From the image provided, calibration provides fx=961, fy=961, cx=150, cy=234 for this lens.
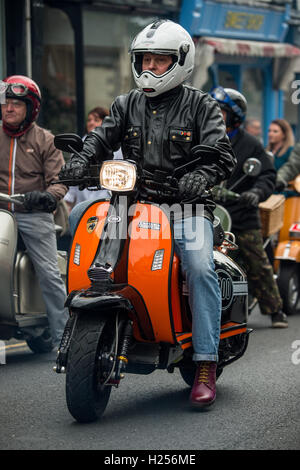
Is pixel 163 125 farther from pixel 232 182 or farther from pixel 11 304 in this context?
pixel 232 182

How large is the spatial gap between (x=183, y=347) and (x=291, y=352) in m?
2.35

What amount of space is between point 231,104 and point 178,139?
8.61ft

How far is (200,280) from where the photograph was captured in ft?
16.5

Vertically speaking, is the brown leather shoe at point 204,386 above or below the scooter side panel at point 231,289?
below

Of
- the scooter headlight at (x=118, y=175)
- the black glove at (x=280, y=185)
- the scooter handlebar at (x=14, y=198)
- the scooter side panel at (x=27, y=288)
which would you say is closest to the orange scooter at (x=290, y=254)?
the black glove at (x=280, y=185)

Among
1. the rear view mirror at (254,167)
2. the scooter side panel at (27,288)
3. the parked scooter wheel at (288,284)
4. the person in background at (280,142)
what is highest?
the rear view mirror at (254,167)

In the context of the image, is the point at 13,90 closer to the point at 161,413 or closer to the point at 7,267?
the point at 7,267

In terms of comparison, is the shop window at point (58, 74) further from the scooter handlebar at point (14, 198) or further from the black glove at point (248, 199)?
the scooter handlebar at point (14, 198)

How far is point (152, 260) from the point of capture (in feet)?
16.3

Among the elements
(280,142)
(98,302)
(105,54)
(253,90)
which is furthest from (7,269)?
(253,90)

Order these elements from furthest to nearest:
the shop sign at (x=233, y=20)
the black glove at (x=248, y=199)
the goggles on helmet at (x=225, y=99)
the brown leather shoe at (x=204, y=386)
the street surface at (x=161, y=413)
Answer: the shop sign at (x=233, y=20)
the black glove at (x=248, y=199)
the goggles on helmet at (x=225, y=99)
the brown leather shoe at (x=204, y=386)
the street surface at (x=161, y=413)

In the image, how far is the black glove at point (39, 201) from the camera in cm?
655

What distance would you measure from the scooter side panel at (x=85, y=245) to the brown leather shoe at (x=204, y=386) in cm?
81

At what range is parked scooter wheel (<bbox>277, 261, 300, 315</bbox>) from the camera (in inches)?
370
